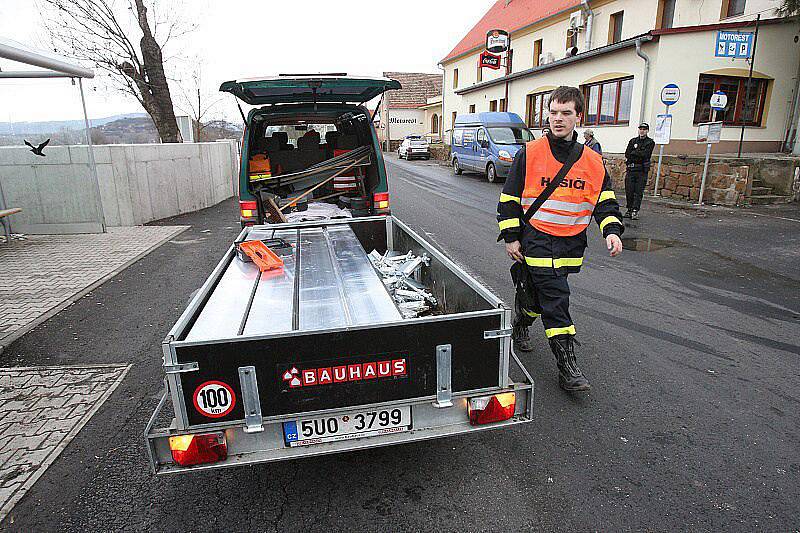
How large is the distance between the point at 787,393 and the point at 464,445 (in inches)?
96.9

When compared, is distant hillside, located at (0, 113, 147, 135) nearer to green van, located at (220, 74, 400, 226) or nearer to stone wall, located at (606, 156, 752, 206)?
green van, located at (220, 74, 400, 226)

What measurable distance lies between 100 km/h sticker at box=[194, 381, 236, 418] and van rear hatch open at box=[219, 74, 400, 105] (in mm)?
3509

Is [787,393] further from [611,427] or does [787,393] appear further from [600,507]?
[600,507]

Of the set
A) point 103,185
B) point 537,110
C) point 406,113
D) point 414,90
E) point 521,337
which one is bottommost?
point 521,337

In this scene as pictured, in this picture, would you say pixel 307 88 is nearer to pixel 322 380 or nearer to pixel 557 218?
pixel 557 218

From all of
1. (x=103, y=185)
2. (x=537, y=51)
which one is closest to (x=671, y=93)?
(x=103, y=185)

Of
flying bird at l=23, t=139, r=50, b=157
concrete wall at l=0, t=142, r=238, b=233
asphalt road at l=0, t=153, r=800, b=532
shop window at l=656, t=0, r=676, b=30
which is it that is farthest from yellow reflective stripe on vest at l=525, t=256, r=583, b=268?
shop window at l=656, t=0, r=676, b=30

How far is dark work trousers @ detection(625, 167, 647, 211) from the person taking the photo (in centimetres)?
1088

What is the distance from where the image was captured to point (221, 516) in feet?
8.27

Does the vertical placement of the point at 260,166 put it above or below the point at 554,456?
above

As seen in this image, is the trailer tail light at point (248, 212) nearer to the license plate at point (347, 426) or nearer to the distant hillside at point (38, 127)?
the license plate at point (347, 426)

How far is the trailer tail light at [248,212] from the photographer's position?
554cm

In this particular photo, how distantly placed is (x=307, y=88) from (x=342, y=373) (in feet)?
13.0

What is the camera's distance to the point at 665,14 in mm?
17594
